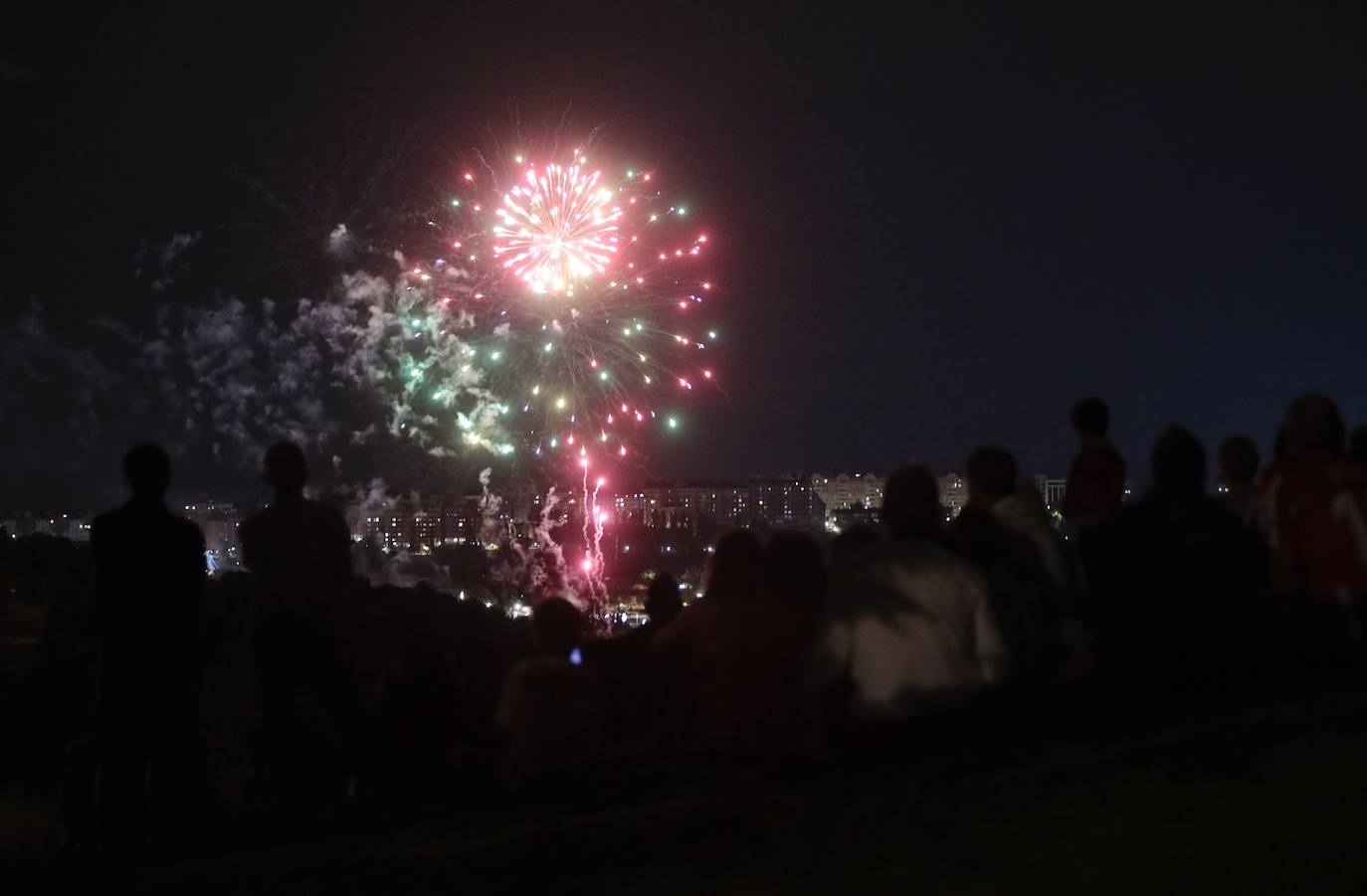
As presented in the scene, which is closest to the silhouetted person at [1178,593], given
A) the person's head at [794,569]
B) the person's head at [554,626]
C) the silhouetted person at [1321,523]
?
the silhouetted person at [1321,523]

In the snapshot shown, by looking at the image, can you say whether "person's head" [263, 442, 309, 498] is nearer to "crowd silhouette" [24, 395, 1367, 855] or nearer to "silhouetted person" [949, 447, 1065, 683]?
"crowd silhouette" [24, 395, 1367, 855]

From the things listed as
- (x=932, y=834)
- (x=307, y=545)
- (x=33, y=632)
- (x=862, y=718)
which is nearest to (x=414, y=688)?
(x=307, y=545)

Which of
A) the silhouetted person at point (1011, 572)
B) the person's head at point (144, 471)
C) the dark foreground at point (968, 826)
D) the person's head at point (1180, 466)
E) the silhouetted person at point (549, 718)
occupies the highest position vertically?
the person's head at point (144, 471)

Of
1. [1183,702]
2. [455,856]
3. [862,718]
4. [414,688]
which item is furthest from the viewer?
[414,688]

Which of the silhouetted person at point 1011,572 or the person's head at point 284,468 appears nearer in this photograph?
the silhouetted person at point 1011,572

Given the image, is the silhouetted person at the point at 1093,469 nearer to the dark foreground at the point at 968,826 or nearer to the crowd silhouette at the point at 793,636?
the crowd silhouette at the point at 793,636

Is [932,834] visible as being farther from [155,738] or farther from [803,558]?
[155,738]

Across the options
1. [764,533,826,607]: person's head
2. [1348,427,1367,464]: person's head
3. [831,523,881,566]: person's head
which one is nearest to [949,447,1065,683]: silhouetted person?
[831,523,881,566]: person's head
